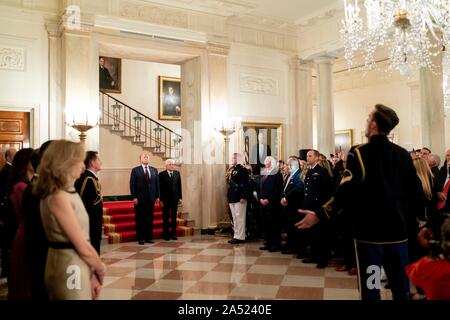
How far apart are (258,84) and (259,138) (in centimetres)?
130

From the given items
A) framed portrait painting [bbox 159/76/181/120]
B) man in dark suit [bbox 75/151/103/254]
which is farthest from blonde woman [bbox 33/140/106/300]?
framed portrait painting [bbox 159/76/181/120]

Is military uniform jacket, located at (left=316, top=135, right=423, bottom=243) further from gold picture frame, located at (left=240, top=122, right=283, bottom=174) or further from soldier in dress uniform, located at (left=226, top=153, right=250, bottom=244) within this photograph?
gold picture frame, located at (left=240, top=122, right=283, bottom=174)

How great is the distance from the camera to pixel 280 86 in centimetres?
1026

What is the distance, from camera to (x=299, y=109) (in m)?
10.4

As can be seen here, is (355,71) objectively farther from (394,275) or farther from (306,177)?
(394,275)

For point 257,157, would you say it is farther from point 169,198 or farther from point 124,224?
point 124,224

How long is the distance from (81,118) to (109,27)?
188 cm

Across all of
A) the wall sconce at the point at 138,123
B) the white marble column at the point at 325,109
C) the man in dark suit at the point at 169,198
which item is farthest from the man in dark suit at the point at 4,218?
the white marble column at the point at 325,109

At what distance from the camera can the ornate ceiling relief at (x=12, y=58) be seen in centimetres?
719

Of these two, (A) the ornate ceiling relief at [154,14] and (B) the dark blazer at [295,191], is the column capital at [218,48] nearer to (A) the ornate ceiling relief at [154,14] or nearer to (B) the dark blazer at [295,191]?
(A) the ornate ceiling relief at [154,14]

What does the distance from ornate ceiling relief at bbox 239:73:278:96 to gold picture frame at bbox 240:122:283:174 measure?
31.1 inches

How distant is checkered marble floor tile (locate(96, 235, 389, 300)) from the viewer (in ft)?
14.8

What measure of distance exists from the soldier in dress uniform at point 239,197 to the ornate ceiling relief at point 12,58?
4.33m

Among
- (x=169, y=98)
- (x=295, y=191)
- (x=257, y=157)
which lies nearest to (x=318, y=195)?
(x=295, y=191)
